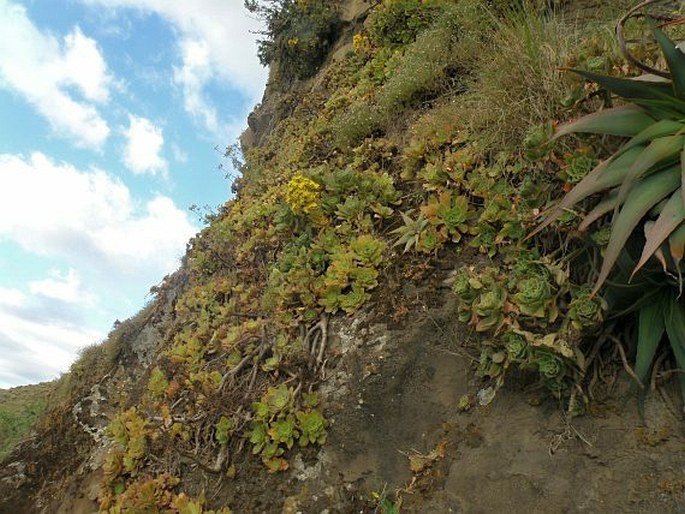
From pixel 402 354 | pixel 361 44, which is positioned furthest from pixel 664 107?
pixel 361 44

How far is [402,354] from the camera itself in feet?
13.5

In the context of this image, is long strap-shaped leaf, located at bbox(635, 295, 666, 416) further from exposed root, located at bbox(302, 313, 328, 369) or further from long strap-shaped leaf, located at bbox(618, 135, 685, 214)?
exposed root, located at bbox(302, 313, 328, 369)

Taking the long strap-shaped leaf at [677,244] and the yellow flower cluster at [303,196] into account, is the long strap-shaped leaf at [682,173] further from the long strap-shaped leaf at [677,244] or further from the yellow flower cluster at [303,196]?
the yellow flower cluster at [303,196]

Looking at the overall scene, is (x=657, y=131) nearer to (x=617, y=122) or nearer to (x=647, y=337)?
(x=617, y=122)

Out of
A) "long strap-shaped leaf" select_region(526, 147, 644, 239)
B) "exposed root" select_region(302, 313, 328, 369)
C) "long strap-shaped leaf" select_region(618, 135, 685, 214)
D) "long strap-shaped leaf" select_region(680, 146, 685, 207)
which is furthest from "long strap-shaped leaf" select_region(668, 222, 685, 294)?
"exposed root" select_region(302, 313, 328, 369)

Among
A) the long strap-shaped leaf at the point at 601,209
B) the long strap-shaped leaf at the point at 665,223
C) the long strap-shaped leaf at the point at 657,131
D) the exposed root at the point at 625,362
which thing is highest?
the long strap-shaped leaf at the point at 657,131

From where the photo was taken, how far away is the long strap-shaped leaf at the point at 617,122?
3.26 metres

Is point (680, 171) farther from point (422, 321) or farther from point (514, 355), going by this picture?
point (422, 321)

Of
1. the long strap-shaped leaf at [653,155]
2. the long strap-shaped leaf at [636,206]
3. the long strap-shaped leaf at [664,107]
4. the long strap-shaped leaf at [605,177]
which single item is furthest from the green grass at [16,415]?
the long strap-shaped leaf at [664,107]

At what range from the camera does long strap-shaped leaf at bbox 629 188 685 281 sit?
2.69 m

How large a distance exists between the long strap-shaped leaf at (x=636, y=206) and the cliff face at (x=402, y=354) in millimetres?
501

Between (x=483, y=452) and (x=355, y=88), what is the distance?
6.26 m

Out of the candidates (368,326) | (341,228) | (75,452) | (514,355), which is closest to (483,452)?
(514,355)

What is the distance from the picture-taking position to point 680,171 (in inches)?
116
